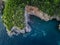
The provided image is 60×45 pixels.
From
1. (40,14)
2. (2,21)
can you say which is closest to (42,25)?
(40,14)

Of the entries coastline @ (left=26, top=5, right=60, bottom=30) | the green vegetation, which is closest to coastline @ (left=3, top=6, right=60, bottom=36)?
coastline @ (left=26, top=5, right=60, bottom=30)

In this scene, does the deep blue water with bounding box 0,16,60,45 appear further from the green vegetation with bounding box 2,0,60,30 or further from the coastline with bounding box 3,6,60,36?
the green vegetation with bounding box 2,0,60,30

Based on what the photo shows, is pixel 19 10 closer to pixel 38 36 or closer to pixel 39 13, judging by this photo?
pixel 39 13

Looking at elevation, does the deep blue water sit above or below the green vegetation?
below

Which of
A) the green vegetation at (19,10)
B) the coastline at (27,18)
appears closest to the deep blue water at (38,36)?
the coastline at (27,18)

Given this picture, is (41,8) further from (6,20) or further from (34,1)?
(6,20)

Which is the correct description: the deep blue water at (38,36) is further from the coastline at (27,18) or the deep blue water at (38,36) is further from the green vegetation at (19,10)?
the green vegetation at (19,10)
